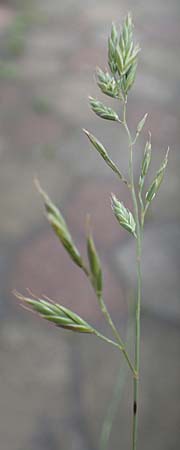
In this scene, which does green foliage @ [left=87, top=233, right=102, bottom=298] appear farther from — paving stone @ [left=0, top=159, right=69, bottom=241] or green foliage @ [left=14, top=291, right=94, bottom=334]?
paving stone @ [left=0, top=159, right=69, bottom=241]

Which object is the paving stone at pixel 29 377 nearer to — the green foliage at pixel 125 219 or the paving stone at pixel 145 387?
the paving stone at pixel 145 387

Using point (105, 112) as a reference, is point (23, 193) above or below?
above

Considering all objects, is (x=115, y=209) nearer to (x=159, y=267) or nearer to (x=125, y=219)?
(x=125, y=219)

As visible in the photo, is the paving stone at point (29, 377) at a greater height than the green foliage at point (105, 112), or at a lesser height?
lesser

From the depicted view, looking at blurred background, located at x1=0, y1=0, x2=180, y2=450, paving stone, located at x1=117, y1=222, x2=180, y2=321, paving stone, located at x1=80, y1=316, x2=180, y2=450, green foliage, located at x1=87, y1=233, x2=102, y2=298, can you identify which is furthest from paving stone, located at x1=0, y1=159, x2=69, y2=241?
green foliage, located at x1=87, y1=233, x2=102, y2=298

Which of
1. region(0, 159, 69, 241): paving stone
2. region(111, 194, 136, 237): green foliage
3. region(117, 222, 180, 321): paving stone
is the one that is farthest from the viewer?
region(0, 159, 69, 241): paving stone

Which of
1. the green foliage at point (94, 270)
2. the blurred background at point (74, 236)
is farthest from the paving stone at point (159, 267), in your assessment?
the green foliage at point (94, 270)

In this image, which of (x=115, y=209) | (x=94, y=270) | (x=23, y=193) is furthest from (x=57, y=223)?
(x=23, y=193)

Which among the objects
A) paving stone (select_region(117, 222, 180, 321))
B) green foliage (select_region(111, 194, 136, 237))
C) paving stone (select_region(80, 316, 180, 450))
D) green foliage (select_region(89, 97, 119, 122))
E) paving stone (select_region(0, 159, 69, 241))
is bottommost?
paving stone (select_region(80, 316, 180, 450))
